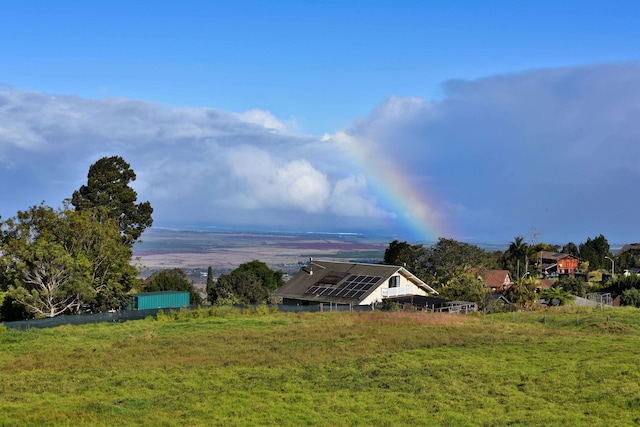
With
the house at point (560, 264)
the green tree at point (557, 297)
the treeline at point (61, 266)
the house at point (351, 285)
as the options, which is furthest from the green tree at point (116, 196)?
the house at point (560, 264)

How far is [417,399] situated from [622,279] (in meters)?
60.4

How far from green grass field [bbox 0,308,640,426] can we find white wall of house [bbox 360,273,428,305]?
19.3 m

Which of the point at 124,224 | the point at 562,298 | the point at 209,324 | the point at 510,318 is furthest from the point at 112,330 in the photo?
the point at 562,298

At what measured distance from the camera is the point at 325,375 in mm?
19547

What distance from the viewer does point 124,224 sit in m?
59.6

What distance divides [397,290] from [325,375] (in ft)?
117

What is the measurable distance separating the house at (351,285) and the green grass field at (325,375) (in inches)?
767

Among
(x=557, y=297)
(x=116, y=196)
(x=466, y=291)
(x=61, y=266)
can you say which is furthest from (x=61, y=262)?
(x=557, y=297)

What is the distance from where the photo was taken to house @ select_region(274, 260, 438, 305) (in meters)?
52.1

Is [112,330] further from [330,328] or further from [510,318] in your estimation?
[510,318]

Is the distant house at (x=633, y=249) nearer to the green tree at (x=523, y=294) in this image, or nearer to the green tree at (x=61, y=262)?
the green tree at (x=523, y=294)

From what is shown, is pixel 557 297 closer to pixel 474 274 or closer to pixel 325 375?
pixel 474 274

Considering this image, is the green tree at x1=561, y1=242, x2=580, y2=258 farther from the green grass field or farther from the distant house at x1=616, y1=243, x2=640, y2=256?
the green grass field

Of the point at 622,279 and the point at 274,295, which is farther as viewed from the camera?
the point at 622,279
